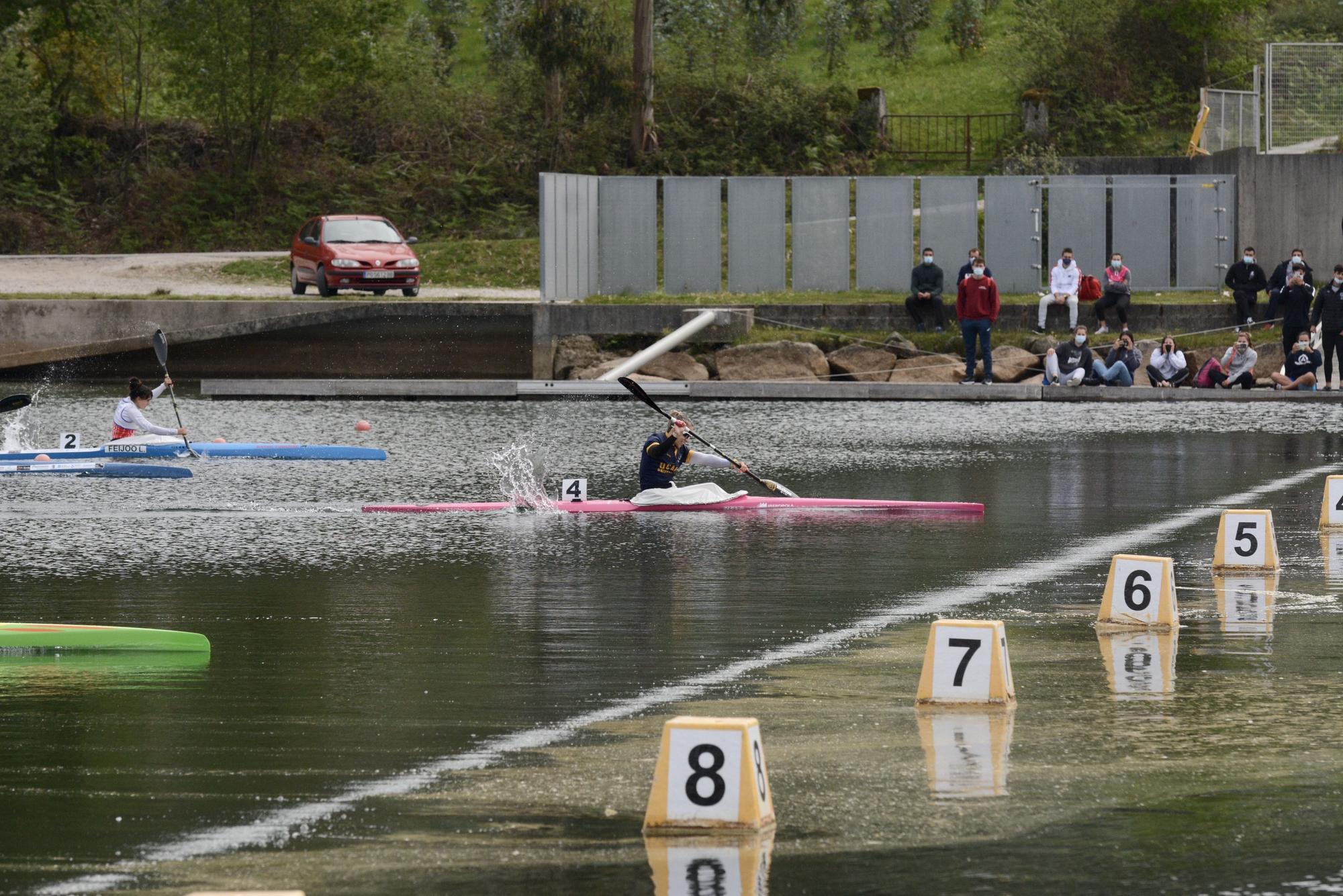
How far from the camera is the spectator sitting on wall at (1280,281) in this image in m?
31.4

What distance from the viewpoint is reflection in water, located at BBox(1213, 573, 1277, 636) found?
11.2 m

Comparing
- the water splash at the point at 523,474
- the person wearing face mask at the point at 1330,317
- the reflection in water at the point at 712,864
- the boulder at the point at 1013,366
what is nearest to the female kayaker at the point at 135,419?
the water splash at the point at 523,474

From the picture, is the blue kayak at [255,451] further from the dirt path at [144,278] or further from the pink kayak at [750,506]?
the dirt path at [144,278]

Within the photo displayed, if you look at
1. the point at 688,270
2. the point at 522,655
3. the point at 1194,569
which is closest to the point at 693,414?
the point at 688,270

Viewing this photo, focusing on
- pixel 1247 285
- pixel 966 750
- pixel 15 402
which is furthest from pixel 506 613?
pixel 1247 285

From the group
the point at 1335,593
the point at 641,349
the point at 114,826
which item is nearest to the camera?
the point at 114,826

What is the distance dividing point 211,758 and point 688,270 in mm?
28520

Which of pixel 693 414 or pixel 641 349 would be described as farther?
pixel 641 349

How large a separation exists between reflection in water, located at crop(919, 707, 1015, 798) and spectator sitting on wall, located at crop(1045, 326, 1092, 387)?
22.5 metres

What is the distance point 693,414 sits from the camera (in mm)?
28219

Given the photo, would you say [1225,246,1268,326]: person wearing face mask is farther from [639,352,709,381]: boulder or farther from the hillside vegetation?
the hillside vegetation

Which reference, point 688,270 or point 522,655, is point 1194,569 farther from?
point 688,270

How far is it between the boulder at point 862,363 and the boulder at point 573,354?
4251 mm

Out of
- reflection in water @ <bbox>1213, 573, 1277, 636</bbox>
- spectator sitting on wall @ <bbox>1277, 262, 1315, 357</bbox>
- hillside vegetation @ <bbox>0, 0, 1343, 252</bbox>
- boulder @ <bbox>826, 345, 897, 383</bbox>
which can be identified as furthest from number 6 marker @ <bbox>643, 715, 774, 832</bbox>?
hillside vegetation @ <bbox>0, 0, 1343, 252</bbox>
